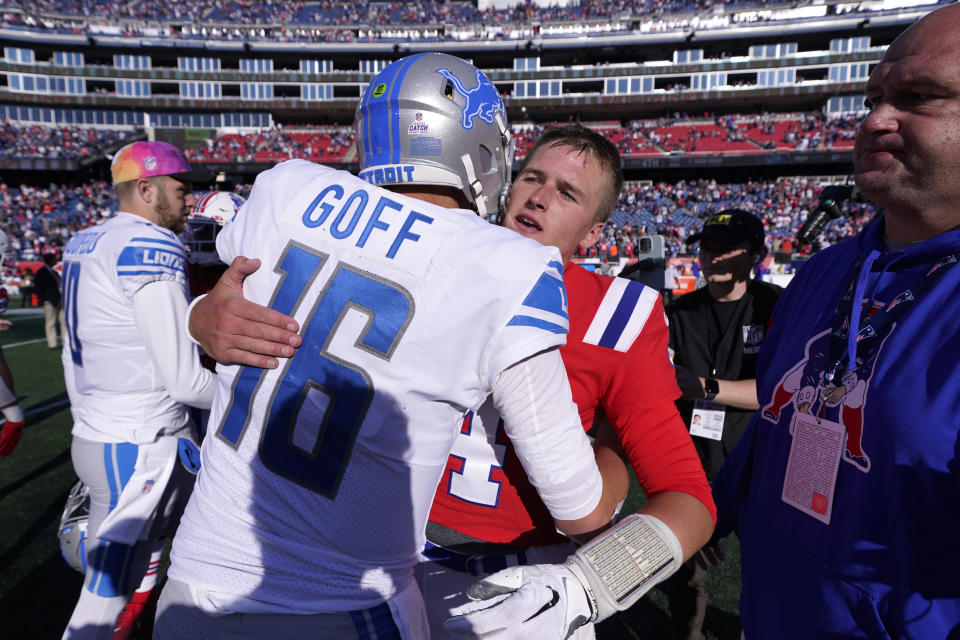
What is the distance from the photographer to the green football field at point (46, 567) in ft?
11.5

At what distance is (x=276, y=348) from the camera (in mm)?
1319

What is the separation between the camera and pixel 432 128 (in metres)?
1.52

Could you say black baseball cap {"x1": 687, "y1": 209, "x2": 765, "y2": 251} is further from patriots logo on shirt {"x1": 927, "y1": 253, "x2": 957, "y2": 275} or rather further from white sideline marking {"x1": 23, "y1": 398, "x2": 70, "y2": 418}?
white sideline marking {"x1": 23, "y1": 398, "x2": 70, "y2": 418}

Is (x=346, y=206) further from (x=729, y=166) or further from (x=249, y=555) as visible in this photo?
(x=729, y=166)

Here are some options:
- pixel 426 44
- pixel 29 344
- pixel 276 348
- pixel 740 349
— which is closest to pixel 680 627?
pixel 740 349

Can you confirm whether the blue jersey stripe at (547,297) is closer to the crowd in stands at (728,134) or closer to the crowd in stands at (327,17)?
the crowd in stands at (728,134)

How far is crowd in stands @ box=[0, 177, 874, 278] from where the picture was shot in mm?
29047

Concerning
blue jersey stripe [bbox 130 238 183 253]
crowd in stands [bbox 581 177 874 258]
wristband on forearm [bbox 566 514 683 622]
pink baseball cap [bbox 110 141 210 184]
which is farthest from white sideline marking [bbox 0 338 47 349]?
crowd in stands [bbox 581 177 874 258]

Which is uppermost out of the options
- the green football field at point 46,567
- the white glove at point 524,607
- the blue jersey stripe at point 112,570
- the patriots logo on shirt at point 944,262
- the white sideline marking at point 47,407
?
the patriots logo on shirt at point 944,262

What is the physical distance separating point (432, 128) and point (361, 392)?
76cm

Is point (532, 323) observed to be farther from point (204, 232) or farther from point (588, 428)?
point (204, 232)

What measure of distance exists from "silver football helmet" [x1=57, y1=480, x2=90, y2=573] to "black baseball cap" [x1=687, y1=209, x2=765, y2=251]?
4099 mm

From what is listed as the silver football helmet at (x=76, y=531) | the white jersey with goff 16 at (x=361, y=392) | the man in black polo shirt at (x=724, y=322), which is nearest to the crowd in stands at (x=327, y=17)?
the man in black polo shirt at (x=724, y=322)

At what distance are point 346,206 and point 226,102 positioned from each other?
166 feet
